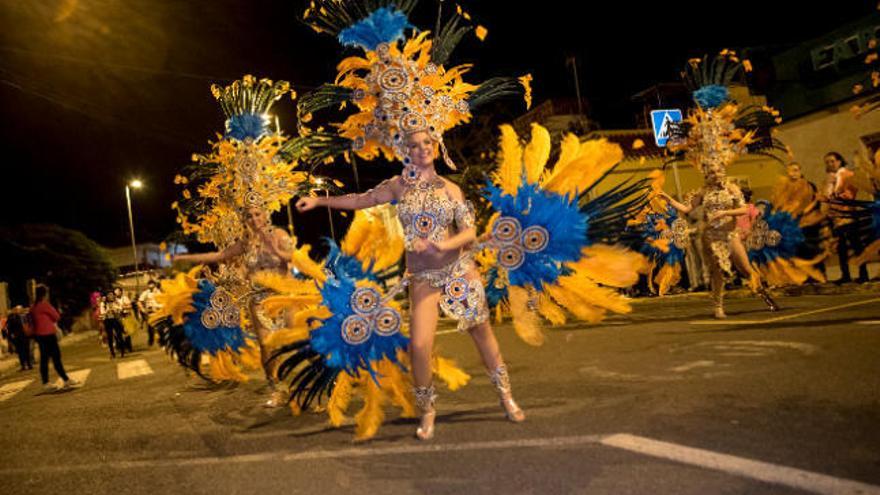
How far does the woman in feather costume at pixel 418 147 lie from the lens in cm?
416

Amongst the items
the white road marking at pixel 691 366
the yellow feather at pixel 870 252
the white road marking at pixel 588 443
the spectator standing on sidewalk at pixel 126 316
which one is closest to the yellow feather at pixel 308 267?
the white road marking at pixel 588 443

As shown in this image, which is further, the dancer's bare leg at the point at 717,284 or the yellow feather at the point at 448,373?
the dancer's bare leg at the point at 717,284

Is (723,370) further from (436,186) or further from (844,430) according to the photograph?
(436,186)

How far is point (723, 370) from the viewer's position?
490 cm

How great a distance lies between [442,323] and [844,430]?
10.5 meters

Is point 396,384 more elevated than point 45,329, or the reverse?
point 45,329

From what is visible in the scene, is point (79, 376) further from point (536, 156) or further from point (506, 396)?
point (536, 156)

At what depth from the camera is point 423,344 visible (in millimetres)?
4160

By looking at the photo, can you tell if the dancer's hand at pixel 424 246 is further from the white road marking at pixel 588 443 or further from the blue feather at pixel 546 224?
the white road marking at pixel 588 443

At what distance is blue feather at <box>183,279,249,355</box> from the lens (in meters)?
6.54

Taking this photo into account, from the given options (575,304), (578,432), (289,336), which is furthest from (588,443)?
(289,336)

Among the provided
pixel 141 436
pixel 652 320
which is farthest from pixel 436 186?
pixel 652 320

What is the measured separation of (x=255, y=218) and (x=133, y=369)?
24.7 feet

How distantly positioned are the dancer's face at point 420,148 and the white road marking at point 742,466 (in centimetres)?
206
